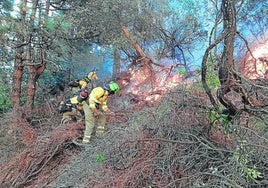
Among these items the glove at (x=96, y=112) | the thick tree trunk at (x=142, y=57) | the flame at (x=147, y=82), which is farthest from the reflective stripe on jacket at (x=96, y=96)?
the thick tree trunk at (x=142, y=57)

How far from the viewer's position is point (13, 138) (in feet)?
32.0

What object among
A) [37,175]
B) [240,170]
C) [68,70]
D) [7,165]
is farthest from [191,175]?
[68,70]

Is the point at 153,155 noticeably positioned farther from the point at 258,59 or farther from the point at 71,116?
the point at 258,59

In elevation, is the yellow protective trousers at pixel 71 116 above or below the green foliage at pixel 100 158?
above

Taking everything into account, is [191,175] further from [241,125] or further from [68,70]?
[68,70]

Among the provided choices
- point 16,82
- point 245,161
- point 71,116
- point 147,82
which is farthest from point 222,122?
point 147,82

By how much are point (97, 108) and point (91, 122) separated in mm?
359

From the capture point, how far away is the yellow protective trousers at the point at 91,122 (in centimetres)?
872

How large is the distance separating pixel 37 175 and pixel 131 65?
7697mm

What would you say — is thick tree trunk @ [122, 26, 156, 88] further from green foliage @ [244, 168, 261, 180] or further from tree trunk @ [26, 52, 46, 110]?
green foliage @ [244, 168, 261, 180]

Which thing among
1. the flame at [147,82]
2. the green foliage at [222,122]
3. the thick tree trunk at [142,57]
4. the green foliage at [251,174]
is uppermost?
the thick tree trunk at [142,57]

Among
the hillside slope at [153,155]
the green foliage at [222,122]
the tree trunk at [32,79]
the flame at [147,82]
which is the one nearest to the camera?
the hillside slope at [153,155]

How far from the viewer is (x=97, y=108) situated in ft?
28.7

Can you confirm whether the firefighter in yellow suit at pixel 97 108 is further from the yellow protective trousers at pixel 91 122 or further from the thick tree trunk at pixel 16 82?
the thick tree trunk at pixel 16 82
